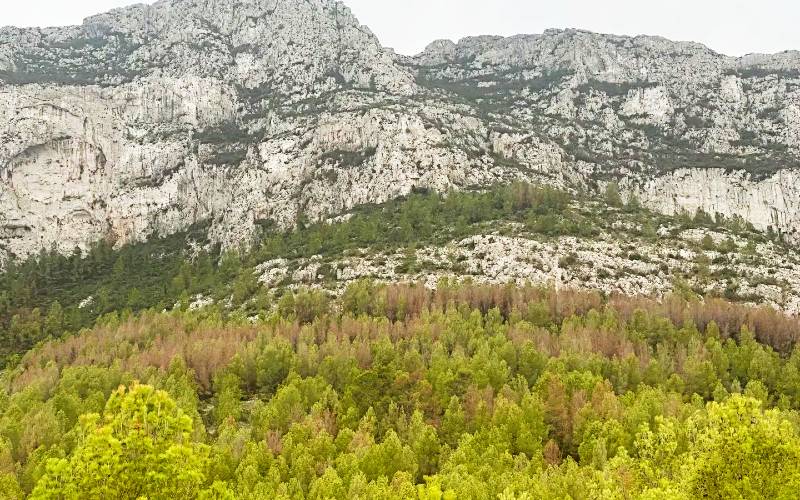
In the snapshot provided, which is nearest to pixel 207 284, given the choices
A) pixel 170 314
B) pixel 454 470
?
pixel 170 314

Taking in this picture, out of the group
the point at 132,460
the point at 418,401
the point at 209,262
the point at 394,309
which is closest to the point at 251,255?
the point at 209,262

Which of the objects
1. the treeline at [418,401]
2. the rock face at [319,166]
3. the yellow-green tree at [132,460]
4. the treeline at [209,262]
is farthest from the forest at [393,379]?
the rock face at [319,166]

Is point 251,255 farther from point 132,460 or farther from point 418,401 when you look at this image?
point 132,460

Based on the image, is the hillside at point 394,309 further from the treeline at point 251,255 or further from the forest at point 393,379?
the treeline at point 251,255

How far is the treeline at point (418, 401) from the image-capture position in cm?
2748

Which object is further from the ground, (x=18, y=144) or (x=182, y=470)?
(x=18, y=144)

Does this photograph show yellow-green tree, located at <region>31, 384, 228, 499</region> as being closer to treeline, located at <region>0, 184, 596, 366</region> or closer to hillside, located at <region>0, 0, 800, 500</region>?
hillside, located at <region>0, 0, 800, 500</region>

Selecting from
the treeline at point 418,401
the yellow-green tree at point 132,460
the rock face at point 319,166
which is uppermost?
the rock face at point 319,166

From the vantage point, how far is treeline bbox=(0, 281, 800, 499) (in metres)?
27.5

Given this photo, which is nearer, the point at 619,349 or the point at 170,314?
the point at 619,349

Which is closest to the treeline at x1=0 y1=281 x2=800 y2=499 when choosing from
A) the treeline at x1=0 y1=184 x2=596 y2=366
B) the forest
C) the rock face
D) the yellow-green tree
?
the yellow-green tree

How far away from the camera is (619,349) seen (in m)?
94.4

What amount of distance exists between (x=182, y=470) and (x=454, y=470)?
29.6m

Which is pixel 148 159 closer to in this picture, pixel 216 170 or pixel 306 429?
pixel 216 170
